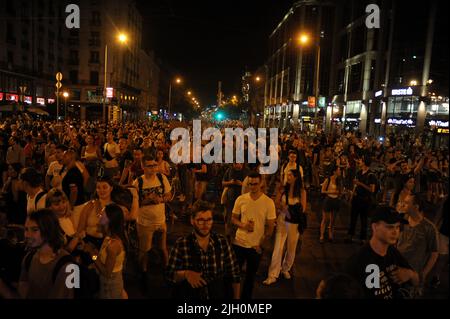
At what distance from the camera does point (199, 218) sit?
3.76 metres

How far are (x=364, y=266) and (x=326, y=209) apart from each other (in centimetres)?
524

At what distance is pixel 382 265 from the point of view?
3215 millimetres

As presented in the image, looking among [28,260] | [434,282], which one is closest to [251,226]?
[28,260]

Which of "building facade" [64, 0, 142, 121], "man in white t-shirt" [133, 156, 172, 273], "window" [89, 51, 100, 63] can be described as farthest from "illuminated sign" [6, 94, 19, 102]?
"man in white t-shirt" [133, 156, 172, 273]

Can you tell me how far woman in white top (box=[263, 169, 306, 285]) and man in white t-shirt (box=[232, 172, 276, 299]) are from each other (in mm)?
974

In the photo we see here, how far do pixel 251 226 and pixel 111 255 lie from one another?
179 cm

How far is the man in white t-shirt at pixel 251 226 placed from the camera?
507cm

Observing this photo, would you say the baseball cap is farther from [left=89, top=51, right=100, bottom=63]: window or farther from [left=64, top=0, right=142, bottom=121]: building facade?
[left=89, top=51, right=100, bottom=63]: window

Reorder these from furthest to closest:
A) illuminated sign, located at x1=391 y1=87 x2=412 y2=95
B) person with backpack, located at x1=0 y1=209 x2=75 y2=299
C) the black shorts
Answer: illuminated sign, located at x1=391 y1=87 x2=412 y2=95 < the black shorts < person with backpack, located at x1=0 y1=209 x2=75 y2=299

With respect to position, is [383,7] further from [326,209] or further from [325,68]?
[326,209]

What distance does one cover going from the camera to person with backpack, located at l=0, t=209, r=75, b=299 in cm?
311

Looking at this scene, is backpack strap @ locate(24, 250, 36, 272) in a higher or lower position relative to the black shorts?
higher

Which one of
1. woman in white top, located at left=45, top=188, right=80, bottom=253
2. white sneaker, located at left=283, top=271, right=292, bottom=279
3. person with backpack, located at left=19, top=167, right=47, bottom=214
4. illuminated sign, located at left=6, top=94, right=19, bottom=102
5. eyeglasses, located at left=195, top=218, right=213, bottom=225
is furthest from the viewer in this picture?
illuminated sign, located at left=6, top=94, right=19, bottom=102

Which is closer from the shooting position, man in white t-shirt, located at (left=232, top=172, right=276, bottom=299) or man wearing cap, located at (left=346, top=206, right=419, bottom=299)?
man wearing cap, located at (left=346, top=206, right=419, bottom=299)
